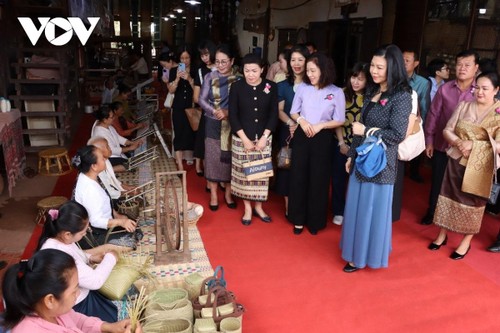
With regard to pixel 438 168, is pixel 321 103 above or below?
above

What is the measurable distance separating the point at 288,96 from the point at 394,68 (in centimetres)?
135

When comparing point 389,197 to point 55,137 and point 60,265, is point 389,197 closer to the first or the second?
point 60,265

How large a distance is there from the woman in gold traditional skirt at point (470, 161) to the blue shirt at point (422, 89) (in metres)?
1.12

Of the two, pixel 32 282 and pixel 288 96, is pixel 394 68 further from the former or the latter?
pixel 32 282

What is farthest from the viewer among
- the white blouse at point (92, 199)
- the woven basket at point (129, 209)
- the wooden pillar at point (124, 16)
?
the wooden pillar at point (124, 16)

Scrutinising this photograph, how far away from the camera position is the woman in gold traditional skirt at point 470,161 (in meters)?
3.40

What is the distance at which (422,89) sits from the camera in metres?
4.72

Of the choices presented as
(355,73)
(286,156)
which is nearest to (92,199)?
(286,156)

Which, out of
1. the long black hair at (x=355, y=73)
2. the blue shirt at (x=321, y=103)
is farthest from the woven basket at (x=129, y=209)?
the long black hair at (x=355, y=73)

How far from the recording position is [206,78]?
14.5 feet

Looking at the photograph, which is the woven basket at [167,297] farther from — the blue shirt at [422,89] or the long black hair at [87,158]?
the blue shirt at [422,89]

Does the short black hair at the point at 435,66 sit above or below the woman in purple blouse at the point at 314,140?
above

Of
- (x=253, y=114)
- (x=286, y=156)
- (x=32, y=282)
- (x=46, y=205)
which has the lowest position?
(x=46, y=205)

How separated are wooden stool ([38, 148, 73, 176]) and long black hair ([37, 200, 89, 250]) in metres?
3.38
